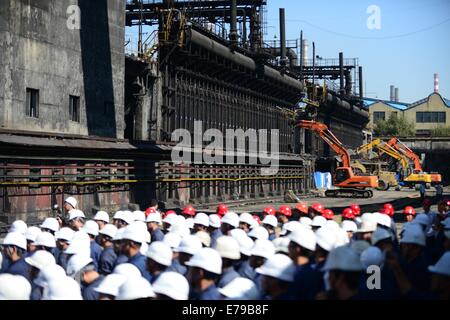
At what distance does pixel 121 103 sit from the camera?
3300 cm

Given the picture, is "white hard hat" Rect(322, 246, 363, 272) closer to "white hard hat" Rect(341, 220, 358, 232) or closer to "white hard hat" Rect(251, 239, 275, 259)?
"white hard hat" Rect(251, 239, 275, 259)

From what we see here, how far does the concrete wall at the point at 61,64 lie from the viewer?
25.3 meters

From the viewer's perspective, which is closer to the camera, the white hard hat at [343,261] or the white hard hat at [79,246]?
the white hard hat at [343,261]

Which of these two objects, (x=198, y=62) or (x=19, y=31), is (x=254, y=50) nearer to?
(x=198, y=62)

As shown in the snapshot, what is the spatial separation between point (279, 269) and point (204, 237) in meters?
4.29

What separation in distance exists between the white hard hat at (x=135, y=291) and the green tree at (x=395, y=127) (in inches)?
4186

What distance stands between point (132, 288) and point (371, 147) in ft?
196

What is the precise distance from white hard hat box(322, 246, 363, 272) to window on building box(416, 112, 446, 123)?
369 feet

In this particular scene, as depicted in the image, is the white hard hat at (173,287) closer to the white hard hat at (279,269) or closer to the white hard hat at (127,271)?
the white hard hat at (127,271)

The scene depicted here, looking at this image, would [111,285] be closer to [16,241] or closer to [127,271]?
[127,271]

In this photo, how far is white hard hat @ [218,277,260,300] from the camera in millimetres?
7336

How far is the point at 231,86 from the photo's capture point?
50344 millimetres

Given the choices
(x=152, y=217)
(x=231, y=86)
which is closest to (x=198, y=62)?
(x=231, y=86)

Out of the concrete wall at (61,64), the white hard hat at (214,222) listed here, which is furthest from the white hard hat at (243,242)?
the concrete wall at (61,64)
